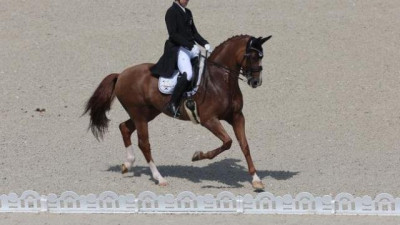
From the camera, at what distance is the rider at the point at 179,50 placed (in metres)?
11.9

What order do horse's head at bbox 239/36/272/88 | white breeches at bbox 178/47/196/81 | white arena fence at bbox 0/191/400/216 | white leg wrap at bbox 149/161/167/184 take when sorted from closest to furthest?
white arena fence at bbox 0/191/400/216
horse's head at bbox 239/36/272/88
white breeches at bbox 178/47/196/81
white leg wrap at bbox 149/161/167/184

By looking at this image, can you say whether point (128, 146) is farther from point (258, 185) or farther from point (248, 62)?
point (248, 62)

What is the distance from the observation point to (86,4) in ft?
72.4

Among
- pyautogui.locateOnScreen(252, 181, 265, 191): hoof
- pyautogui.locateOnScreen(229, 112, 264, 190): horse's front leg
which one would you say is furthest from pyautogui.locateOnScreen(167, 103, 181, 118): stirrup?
pyautogui.locateOnScreen(252, 181, 265, 191): hoof

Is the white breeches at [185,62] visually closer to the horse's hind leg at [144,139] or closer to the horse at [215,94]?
the horse at [215,94]

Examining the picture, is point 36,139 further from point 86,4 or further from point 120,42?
point 86,4

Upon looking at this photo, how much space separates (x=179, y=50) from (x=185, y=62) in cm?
21

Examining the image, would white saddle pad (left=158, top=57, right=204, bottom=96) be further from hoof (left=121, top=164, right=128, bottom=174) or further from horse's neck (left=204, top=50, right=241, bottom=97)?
hoof (left=121, top=164, right=128, bottom=174)

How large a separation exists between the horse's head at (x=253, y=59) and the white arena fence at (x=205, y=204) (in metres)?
1.63

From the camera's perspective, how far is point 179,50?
12008 millimetres

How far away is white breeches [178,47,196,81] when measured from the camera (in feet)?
38.9

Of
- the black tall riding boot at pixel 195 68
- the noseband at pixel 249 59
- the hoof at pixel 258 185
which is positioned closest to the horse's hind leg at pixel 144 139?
the black tall riding boot at pixel 195 68

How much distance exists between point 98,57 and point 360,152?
7094 mm

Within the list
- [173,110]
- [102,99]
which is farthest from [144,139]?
[102,99]
